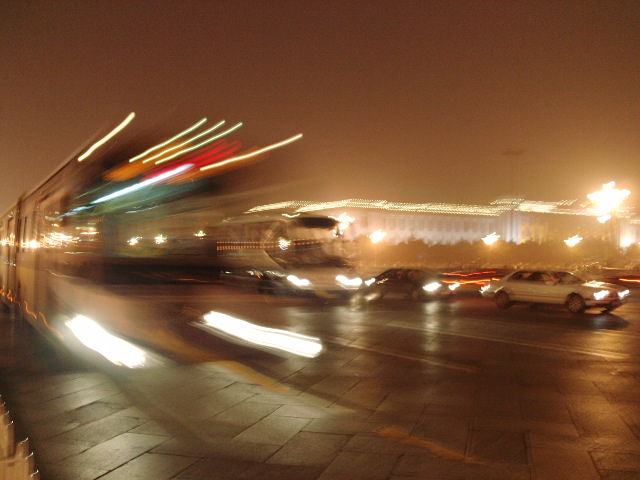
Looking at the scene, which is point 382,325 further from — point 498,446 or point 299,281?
point 498,446

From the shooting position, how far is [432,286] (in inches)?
935

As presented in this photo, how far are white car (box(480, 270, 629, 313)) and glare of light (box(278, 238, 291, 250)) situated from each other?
7.06 m

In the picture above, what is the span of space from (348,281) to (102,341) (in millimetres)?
14238

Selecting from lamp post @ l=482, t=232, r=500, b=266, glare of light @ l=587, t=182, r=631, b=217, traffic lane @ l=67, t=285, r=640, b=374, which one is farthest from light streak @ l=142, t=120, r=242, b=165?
lamp post @ l=482, t=232, r=500, b=266

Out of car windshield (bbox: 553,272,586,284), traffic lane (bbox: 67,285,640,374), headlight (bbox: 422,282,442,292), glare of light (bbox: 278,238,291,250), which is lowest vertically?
traffic lane (bbox: 67,285,640,374)

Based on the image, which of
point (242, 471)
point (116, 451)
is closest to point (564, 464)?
point (242, 471)

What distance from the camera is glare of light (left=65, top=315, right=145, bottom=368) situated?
979 cm

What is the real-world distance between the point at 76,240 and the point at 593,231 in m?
62.6

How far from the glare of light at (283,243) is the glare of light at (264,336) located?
7.68 m

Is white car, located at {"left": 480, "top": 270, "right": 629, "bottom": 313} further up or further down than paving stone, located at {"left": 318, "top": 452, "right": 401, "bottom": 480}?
further up

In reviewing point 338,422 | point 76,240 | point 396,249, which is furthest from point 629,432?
point 396,249

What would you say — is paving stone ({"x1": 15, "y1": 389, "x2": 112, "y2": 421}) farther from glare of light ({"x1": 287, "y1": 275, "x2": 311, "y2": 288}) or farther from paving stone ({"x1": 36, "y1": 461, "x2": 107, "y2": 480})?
glare of light ({"x1": 287, "y1": 275, "x2": 311, "y2": 288})

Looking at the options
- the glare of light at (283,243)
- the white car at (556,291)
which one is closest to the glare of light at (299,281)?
the glare of light at (283,243)

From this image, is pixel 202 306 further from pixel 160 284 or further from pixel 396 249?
pixel 396 249
